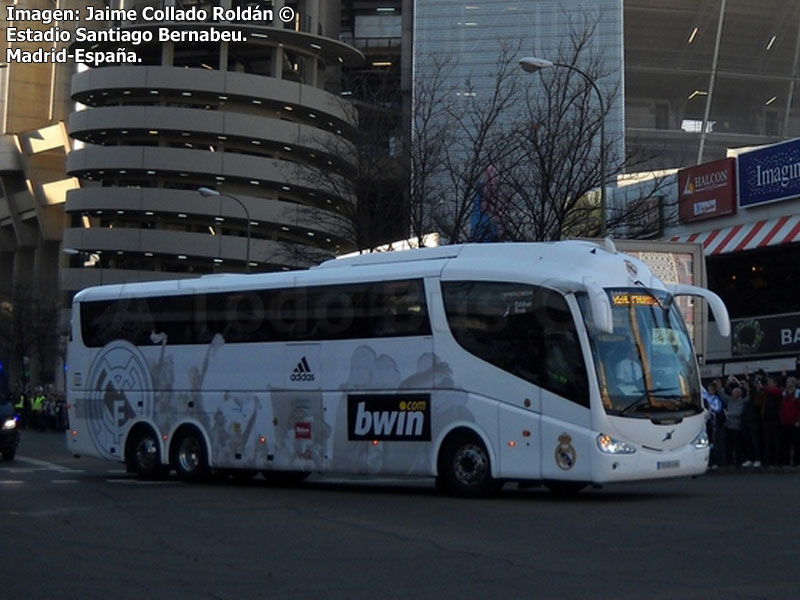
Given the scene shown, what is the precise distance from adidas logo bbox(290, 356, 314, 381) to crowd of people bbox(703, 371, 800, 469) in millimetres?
7876

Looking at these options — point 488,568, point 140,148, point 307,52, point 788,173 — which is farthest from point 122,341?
point 307,52

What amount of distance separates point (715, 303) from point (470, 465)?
3966 mm

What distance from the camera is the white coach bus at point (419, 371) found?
16344mm

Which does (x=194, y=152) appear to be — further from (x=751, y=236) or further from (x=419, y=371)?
(x=419, y=371)

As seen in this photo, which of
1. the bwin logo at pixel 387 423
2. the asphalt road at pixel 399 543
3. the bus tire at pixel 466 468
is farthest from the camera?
the bwin logo at pixel 387 423

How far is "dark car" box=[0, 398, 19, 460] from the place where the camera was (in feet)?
94.3

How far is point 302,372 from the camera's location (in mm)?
19719

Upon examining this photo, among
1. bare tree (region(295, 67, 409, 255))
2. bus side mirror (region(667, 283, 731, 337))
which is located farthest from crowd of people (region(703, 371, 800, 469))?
bare tree (region(295, 67, 409, 255))

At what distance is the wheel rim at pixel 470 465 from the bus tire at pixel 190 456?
18.3 feet

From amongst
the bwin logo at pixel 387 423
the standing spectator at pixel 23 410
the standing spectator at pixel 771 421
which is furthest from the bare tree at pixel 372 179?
the standing spectator at pixel 23 410

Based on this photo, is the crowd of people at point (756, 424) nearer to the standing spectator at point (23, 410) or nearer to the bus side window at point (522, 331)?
the bus side window at point (522, 331)

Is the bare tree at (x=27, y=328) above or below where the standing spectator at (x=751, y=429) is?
above

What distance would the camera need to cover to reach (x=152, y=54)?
81875mm

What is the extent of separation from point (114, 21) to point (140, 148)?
1049 cm
